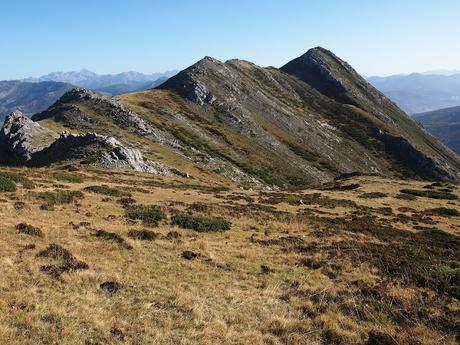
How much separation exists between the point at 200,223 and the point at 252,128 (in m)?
103

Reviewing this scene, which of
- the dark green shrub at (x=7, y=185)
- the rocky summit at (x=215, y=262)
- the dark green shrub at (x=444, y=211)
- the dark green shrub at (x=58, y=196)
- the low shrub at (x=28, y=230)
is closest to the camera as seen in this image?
the rocky summit at (x=215, y=262)

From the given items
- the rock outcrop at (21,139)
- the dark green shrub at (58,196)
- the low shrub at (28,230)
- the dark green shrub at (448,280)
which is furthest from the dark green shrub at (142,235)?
the rock outcrop at (21,139)

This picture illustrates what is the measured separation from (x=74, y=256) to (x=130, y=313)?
5.87m

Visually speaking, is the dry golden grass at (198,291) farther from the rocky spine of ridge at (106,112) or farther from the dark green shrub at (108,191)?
the rocky spine of ridge at (106,112)

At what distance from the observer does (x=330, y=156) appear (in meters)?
133

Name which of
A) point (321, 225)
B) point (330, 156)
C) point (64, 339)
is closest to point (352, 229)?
point (321, 225)

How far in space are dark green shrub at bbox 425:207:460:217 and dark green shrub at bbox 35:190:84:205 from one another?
40.0 metres

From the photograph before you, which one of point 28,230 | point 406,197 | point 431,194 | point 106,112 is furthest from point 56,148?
point 431,194

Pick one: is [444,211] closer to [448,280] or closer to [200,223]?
[448,280]

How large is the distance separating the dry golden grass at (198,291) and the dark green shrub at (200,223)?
100 cm

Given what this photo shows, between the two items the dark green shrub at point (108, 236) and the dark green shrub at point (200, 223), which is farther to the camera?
the dark green shrub at point (200, 223)

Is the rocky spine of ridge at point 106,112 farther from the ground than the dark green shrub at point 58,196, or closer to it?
farther from the ground

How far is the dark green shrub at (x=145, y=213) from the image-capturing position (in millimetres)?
27906

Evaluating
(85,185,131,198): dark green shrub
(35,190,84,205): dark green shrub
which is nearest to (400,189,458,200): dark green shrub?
(85,185,131,198): dark green shrub
